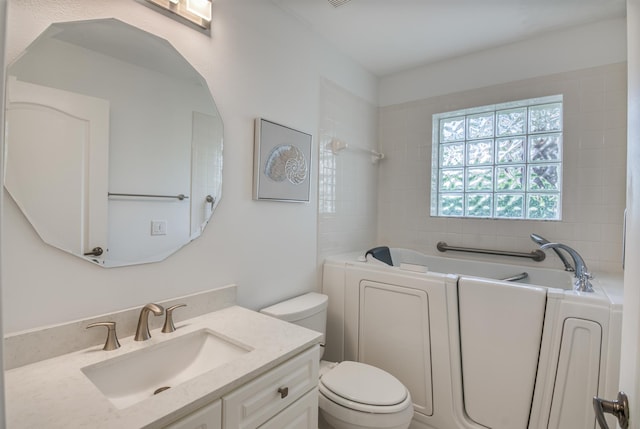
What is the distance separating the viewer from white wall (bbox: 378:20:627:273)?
1.97 meters

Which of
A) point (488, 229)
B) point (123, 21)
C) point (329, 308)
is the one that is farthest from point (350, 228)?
point (123, 21)

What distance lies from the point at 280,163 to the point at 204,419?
1.29 m

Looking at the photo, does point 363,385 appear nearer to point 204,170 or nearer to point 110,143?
point 204,170

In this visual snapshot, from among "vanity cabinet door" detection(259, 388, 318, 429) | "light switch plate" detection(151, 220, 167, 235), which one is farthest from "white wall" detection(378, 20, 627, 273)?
"light switch plate" detection(151, 220, 167, 235)

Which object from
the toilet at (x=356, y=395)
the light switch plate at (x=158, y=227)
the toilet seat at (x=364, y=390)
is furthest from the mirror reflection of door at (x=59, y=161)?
the toilet seat at (x=364, y=390)

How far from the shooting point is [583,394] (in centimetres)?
138

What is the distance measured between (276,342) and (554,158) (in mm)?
2314

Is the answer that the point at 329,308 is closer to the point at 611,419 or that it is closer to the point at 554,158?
the point at 611,419

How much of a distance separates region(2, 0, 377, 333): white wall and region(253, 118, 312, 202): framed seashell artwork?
0.16ft

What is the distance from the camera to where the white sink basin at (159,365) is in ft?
3.40

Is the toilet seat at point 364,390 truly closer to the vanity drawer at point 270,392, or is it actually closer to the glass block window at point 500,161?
the vanity drawer at point 270,392

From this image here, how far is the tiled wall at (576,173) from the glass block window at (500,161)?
7 cm

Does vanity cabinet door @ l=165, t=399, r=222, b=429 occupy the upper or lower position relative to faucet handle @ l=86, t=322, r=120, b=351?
lower

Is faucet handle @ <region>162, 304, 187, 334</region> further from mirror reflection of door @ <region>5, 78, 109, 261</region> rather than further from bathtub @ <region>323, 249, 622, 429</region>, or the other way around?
bathtub @ <region>323, 249, 622, 429</region>
